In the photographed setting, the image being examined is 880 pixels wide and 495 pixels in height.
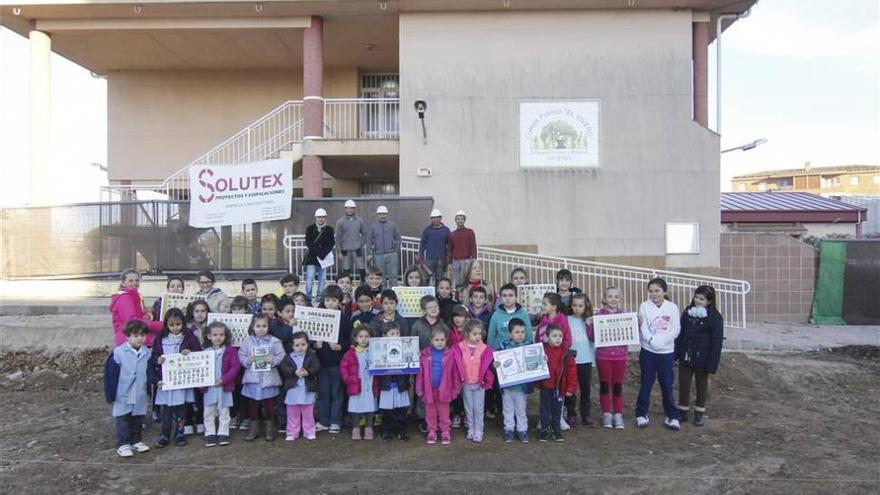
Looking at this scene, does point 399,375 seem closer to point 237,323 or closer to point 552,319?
point 552,319

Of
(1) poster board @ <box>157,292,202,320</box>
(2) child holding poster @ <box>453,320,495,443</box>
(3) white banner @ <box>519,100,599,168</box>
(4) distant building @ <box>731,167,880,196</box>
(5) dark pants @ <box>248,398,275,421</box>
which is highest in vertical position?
(4) distant building @ <box>731,167,880,196</box>

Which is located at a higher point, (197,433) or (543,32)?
(543,32)

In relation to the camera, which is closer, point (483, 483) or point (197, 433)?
point (483, 483)

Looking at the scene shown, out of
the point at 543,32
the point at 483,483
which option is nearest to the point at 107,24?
the point at 543,32

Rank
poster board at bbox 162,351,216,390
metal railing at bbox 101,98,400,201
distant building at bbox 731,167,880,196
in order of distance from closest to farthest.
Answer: poster board at bbox 162,351,216,390
metal railing at bbox 101,98,400,201
distant building at bbox 731,167,880,196

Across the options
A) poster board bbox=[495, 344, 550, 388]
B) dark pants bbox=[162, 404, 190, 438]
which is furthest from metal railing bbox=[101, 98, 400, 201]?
poster board bbox=[495, 344, 550, 388]

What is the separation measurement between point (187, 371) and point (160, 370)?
0.34 m

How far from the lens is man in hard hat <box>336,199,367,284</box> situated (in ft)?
37.1

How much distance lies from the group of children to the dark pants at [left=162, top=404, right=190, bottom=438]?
0.01m

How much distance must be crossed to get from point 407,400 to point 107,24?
13.1 metres

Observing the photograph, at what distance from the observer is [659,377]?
22.9ft

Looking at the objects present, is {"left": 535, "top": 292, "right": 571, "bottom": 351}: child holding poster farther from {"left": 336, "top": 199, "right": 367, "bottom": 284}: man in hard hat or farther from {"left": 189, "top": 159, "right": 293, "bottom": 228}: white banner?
{"left": 189, "top": 159, "right": 293, "bottom": 228}: white banner

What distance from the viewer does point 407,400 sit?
6.63 m

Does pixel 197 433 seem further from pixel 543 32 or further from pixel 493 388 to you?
pixel 543 32
